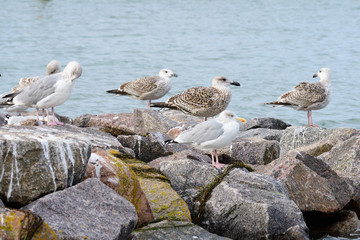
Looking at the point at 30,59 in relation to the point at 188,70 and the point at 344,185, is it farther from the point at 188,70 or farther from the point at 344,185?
the point at 344,185

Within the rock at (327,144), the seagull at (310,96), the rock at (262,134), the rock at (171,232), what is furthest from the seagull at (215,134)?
the seagull at (310,96)

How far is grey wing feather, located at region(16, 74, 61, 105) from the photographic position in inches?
367

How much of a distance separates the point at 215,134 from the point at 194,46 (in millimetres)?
25357

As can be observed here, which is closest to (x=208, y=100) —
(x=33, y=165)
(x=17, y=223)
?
(x=33, y=165)

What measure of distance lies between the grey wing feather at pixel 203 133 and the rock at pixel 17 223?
344cm

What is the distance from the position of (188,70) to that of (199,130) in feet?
61.7

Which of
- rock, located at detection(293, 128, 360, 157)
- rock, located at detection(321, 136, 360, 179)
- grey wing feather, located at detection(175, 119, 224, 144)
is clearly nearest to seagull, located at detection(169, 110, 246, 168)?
grey wing feather, located at detection(175, 119, 224, 144)

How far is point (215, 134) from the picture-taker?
8.10m

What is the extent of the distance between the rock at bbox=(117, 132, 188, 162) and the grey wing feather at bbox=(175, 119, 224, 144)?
28.2 inches

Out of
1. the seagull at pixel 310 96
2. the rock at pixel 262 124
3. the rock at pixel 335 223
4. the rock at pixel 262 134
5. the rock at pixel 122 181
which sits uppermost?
the rock at pixel 122 181

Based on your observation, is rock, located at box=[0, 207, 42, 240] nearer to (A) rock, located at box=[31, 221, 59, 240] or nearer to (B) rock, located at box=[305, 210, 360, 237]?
(A) rock, located at box=[31, 221, 59, 240]

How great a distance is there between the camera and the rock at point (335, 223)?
26.2ft

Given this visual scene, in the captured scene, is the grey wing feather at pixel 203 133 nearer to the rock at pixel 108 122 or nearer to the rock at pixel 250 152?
the rock at pixel 250 152

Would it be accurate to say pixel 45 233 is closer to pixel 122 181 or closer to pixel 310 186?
pixel 122 181
